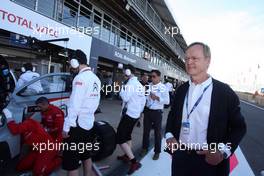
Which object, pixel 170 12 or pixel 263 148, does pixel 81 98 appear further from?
pixel 170 12

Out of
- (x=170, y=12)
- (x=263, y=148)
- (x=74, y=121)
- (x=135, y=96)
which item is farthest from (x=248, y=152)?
(x=170, y=12)

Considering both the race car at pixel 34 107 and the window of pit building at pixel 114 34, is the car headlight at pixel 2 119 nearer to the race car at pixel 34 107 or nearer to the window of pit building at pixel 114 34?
the race car at pixel 34 107

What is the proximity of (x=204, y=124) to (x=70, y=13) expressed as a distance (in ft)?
40.3

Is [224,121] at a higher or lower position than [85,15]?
lower

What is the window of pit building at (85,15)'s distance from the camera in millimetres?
14289

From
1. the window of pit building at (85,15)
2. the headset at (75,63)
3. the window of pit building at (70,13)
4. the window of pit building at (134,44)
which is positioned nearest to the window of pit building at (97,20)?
the window of pit building at (85,15)

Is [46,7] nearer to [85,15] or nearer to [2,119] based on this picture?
[85,15]

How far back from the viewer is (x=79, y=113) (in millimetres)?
3324

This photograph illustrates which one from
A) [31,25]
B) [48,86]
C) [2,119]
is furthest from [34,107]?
[31,25]

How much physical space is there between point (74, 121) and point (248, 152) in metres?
5.61

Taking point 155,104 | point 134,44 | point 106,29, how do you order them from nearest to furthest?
point 155,104, point 106,29, point 134,44

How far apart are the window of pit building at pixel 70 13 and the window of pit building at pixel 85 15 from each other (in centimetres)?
52

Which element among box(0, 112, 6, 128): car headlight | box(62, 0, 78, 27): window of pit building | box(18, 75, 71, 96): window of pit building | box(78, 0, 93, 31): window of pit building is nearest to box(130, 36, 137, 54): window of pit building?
box(78, 0, 93, 31): window of pit building

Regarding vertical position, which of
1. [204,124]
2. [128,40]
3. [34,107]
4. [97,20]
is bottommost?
[34,107]
